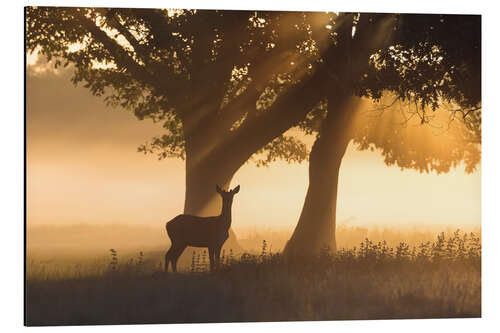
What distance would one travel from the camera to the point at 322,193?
13.2m

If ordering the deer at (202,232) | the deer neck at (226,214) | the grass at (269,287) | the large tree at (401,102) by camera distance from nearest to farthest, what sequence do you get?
the grass at (269,287) → the deer at (202,232) → the deer neck at (226,214) → the large tree at (401,102)

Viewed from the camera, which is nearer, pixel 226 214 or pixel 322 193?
pixel 226 214

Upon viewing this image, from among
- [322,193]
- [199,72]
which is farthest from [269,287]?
[199,72]

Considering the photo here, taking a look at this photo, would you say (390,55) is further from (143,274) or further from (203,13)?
(143,274)

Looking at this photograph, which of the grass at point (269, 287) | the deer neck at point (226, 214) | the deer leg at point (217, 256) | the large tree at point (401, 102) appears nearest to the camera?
the grass at point (269, 287)

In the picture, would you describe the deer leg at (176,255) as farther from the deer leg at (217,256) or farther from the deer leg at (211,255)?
the deer leg at (217,256)

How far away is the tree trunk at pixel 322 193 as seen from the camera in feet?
A: 43.2

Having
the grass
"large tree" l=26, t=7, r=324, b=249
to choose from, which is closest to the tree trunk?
the grass

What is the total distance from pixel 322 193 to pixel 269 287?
1.84m

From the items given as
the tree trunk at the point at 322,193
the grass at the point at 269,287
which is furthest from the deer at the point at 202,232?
the tree trunk at the point at 322,193

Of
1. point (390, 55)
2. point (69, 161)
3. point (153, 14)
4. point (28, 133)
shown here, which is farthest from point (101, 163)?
point (390, 55)

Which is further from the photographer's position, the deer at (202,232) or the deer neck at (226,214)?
the deer neck at (226,214)

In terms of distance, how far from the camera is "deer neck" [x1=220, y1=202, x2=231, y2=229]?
12984mm

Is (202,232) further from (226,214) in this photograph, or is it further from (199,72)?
(199,72)
